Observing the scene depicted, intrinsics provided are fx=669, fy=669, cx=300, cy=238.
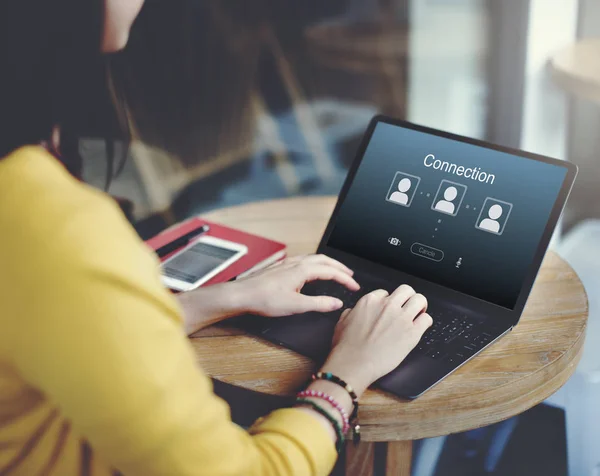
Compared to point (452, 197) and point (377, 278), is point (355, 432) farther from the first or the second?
point (452, 197)

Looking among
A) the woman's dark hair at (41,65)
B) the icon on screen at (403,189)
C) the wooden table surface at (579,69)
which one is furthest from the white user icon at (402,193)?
the wooden table surface at (579,69)

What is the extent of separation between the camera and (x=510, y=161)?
1.05 meters

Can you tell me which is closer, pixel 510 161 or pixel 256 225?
pixel 510 161

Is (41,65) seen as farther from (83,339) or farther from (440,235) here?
(440,235)

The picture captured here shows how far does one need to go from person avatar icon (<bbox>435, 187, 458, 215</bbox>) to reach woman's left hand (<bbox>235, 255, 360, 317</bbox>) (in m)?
0.18

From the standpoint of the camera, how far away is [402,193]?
1129mm

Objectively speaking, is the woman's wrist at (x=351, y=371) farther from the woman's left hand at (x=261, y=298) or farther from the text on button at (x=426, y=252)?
the text on button at (x=426, y=252)

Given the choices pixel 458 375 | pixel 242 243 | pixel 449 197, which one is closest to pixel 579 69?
pixel 449 197

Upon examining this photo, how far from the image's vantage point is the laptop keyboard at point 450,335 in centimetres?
90

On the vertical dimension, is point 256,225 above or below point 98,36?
below

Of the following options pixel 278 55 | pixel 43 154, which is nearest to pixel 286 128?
pixel 278 55

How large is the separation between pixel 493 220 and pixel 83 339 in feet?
2.27

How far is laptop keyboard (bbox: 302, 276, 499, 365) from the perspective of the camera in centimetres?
90

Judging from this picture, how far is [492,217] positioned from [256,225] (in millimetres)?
522
